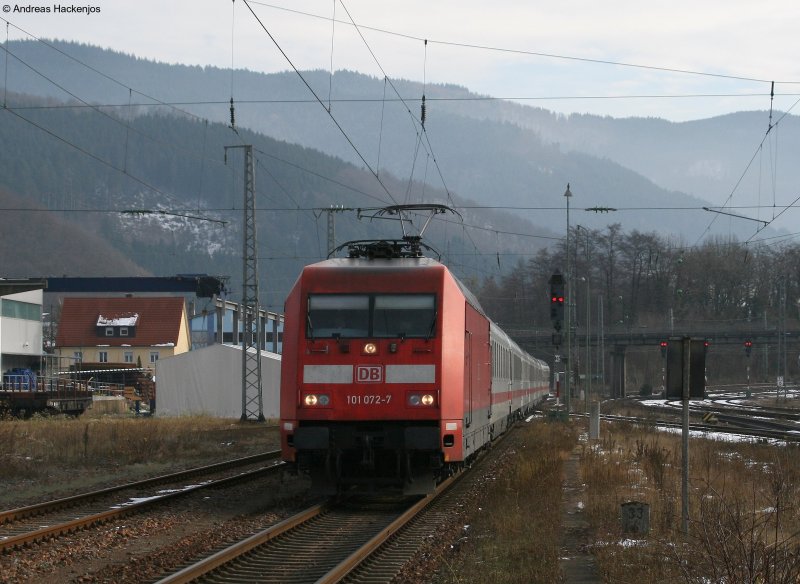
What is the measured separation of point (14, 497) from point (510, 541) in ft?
29.9

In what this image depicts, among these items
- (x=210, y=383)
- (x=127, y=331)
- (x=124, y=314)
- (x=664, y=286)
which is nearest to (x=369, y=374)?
(x=210, y=383)

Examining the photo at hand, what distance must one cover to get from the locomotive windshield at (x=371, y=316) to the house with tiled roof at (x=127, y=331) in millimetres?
82261

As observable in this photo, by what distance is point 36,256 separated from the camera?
577 feet

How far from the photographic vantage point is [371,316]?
16.7 metres

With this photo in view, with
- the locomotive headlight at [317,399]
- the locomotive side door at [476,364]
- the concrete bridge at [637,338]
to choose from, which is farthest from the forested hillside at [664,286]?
the locomotive headlight at [317,399]

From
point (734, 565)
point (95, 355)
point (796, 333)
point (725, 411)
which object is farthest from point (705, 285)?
point (734, 565)

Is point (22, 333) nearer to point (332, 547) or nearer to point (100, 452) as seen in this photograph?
point (100, 452)

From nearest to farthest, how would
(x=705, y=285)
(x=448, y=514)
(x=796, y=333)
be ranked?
(x=448, y=514) < (x=796, y=333) < (x=705, y=285)

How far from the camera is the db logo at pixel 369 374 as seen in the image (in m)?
16.3

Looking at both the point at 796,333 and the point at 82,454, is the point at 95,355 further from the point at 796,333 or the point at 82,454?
the point at 82,454

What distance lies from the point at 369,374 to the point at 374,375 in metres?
0.07

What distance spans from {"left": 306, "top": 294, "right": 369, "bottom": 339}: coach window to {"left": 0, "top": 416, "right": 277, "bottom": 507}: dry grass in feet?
18.0

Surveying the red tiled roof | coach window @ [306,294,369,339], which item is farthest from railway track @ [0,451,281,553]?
the red tiled roof

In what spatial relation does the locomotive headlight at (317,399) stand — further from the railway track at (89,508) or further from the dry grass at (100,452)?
the dry grass at (100,452)
